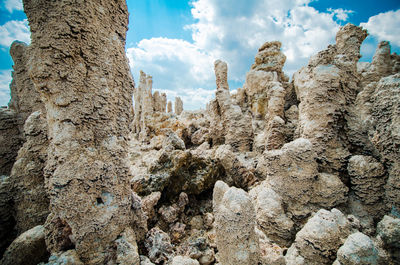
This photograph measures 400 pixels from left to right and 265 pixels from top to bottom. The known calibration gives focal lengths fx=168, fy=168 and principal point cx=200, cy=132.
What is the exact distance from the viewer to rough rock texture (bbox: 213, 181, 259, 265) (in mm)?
2189

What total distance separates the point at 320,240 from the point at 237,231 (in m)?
1.12

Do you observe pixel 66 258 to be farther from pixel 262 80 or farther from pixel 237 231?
pixel 262 80

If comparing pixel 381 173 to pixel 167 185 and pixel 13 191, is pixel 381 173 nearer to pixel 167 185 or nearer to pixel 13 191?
pixel 167 185

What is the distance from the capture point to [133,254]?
6.90 feet

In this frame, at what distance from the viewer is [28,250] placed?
2.04m

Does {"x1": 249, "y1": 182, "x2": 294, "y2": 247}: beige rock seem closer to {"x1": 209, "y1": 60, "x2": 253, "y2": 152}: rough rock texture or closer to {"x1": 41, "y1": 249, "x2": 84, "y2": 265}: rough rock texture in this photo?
{"x1": 41, "y1": 249, "x2": 84, "y2": 265}: rough rock texture

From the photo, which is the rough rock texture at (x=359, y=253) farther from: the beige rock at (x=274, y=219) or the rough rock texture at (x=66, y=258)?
the rough rock texture at (x=66, y=258)

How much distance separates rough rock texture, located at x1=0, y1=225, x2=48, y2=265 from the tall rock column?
272mm

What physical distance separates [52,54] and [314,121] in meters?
4.62

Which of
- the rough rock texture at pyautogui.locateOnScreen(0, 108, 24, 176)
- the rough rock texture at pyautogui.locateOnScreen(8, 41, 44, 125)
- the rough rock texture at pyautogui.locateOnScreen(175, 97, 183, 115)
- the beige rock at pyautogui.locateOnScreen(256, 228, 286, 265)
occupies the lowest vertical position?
the beige rock at pyautogui.locateOnScreen(256, 228, 286, 265)

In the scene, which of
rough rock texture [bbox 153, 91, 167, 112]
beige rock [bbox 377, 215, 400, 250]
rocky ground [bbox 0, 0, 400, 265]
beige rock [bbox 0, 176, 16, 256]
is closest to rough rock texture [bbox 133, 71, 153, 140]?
rough rock texture [bbox 153, 91, 167, 112]

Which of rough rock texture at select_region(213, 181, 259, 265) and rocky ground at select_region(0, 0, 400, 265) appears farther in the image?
rough rock texture at select_region(213, 181, 259, 265)

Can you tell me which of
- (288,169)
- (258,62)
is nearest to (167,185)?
(288,169)

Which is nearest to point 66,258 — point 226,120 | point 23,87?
point 23,87
